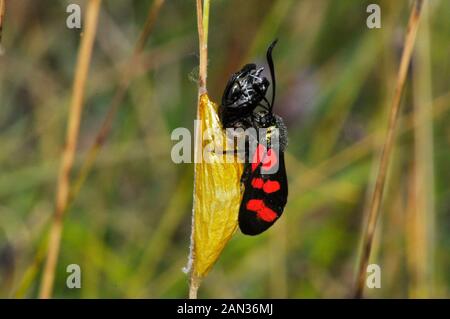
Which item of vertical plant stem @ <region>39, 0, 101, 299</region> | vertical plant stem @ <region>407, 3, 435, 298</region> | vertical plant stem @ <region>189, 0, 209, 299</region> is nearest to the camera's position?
vertical plant stem @ <region>189, 0, 209, 299</region>

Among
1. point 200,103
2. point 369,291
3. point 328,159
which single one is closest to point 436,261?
point 369,291

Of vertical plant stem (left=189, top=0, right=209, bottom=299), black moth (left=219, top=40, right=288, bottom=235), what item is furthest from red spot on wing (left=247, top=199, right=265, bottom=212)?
vertical plant stem (left=189, top=0, right=209, bottom=299)

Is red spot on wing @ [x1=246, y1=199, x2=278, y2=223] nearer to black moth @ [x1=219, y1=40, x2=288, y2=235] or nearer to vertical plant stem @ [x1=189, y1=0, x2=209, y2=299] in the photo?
black moth @ [x1=219, y1=40, x2=288, y2=235]

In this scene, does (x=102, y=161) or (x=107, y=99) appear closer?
(x=102, y=161)

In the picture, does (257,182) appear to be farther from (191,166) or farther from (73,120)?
(191,166)

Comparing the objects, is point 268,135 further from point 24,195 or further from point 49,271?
point 24,195

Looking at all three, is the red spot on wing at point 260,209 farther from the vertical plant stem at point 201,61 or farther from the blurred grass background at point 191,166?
the blurred grass background at point 191,166
